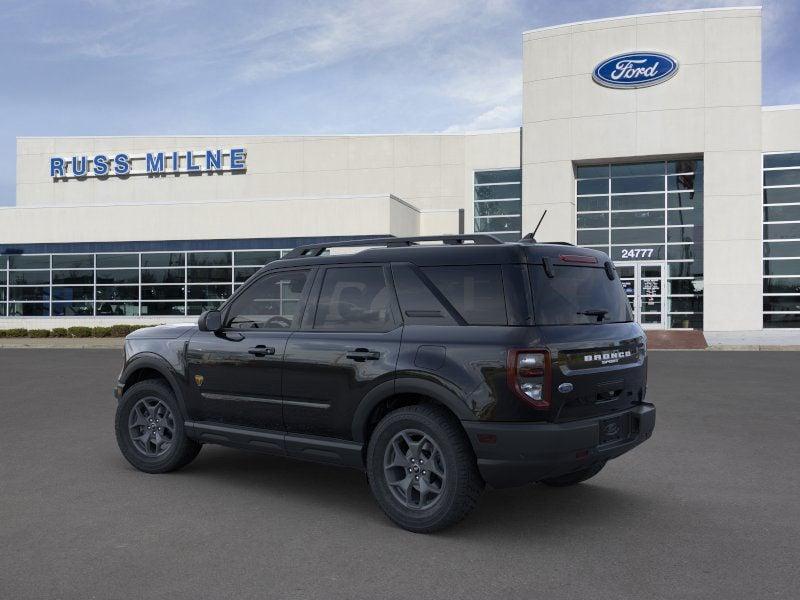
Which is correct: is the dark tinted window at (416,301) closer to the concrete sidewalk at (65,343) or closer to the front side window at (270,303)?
the front side window at (270,303)

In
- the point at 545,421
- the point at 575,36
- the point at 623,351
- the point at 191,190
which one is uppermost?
the point at 575,36

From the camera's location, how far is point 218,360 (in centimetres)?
630

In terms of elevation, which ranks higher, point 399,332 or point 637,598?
point 399,332

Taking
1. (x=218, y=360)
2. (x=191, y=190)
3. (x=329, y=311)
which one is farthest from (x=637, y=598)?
(x=191, y=190)

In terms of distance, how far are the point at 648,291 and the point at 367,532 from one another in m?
27.7

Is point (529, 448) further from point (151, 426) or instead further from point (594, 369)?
point (151, 426)

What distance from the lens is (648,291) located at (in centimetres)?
3092

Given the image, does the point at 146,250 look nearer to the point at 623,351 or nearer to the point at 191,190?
the point at 191,190

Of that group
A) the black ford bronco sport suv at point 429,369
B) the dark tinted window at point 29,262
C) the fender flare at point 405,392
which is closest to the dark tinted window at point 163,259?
the dark tinted window at point 29,262

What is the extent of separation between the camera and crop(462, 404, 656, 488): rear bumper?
4.73m

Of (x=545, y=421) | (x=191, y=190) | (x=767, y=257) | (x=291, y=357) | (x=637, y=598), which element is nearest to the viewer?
(x=637, y=598)

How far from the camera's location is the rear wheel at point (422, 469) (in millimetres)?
4910

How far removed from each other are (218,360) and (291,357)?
0.80 meters

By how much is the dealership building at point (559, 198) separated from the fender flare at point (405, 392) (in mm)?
26137
